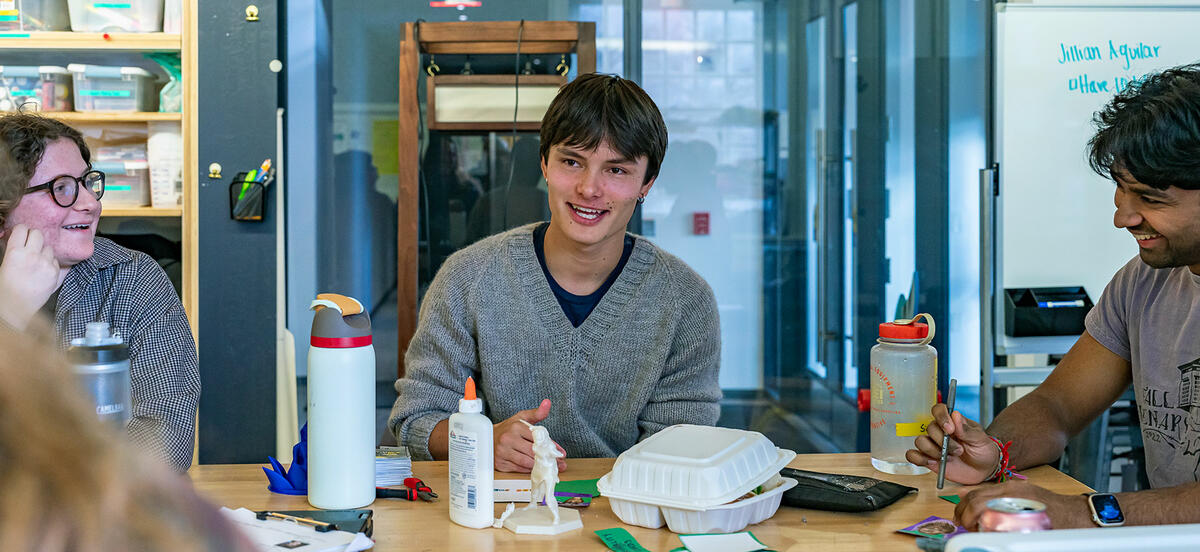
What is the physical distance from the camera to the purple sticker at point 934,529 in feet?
4.07

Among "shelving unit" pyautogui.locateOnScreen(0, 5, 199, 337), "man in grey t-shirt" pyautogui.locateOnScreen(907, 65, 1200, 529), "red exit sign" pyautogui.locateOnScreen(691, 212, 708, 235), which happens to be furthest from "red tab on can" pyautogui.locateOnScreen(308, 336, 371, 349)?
"red exit sign" pyautogui.locateOnScreen(691, 212, 708, 235)

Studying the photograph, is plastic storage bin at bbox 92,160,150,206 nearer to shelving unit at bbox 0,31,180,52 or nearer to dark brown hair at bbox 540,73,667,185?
shelving unit at bbox 0,31,180,52

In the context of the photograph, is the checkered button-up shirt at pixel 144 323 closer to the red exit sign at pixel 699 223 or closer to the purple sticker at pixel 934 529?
the purple sticker at pixel 934 529

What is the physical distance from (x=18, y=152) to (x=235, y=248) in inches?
63.2

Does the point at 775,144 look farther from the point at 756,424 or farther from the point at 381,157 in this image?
the point at 381,157

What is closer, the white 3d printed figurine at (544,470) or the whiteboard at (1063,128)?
the white 3d printed figurine at (544,470)

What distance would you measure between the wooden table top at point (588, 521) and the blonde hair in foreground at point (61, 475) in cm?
89

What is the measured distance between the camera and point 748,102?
140 inches

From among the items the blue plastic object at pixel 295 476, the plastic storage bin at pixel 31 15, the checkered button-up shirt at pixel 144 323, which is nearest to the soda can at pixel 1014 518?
the blue plastic object at pixel 295 476

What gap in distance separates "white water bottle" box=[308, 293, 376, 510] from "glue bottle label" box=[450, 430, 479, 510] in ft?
0.44

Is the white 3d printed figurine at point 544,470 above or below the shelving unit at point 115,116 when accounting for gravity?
below

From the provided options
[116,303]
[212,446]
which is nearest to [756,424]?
[212,446]

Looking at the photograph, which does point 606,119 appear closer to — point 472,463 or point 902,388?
point 902,388

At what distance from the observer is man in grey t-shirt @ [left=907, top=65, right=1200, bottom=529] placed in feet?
4.91
